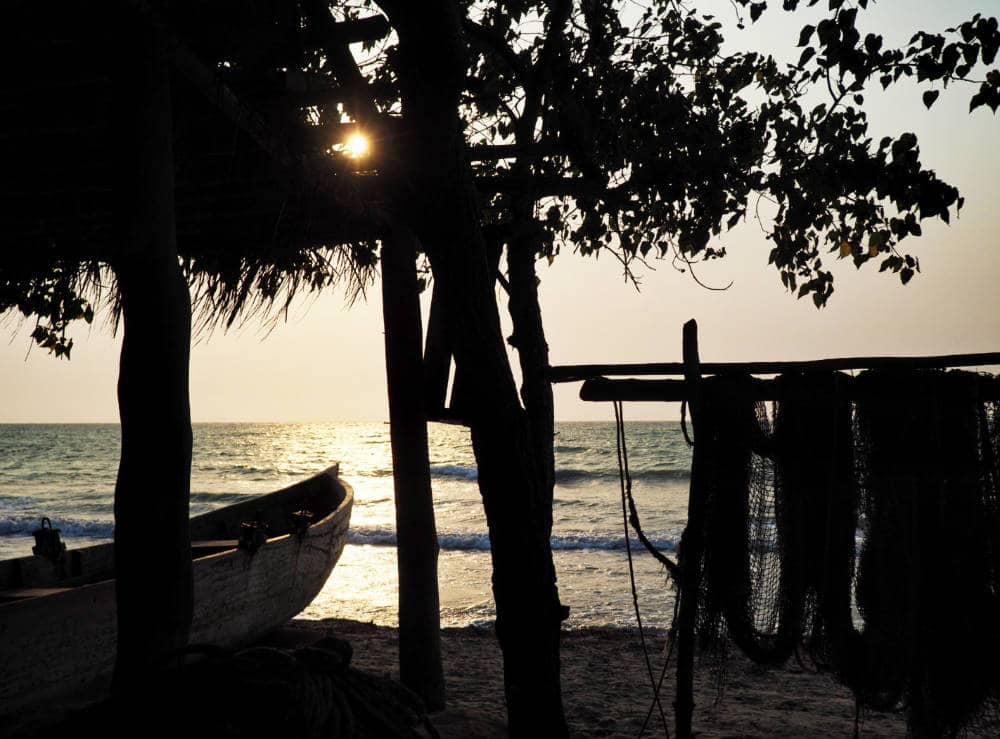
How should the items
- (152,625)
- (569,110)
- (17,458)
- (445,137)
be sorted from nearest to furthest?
1. (152,625)
2. (445,137)
3. (569,110)
4. (17,458)

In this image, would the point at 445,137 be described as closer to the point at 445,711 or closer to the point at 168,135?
the point at 168,135

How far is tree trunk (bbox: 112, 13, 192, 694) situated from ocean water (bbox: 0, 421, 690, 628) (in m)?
7.17

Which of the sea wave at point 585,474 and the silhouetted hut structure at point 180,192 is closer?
the silhouetted hut structure at point 180,192

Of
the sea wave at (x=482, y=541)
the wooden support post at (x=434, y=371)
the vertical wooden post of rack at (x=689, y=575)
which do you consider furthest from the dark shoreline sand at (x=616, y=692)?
the sea wave at (x=482, y=541)

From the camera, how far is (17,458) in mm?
51000

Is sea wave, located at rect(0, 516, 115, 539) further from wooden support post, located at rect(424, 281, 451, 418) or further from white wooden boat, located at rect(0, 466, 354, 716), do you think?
wooden support post, located at rect(424, 281, 451, 418)

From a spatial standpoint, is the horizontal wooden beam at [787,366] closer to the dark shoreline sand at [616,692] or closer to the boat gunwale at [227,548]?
the boat gunwale at [227,548]

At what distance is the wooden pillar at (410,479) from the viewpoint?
577 centimetres

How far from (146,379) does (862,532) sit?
316 centimetres

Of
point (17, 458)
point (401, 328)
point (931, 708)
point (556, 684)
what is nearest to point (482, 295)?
point (556, 684)

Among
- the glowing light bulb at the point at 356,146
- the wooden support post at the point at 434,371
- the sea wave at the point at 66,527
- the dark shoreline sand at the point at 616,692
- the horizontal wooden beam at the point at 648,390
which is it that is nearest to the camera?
the horizontal wooden beam at the point at 648,390

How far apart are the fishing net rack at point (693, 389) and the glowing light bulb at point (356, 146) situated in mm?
1752

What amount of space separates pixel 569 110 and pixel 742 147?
1433 mm

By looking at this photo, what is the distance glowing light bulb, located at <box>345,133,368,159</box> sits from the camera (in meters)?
4.40
